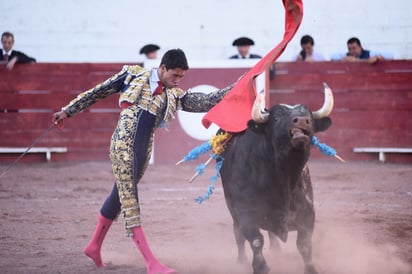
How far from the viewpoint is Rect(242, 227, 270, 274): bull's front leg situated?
3.58 m

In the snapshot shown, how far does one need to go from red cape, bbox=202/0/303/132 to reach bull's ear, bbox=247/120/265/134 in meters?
0.20

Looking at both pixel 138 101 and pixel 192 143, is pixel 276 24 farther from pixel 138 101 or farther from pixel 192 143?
pixel 138 101

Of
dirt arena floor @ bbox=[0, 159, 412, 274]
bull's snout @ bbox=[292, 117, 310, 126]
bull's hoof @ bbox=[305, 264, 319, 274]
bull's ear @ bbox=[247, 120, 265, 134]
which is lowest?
dirt arena floor @ bbox=[0, 159, 412, 274]

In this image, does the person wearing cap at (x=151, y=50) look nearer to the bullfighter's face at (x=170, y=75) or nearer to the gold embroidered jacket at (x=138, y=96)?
the gold embroidered jacket at (x=138, y=96)

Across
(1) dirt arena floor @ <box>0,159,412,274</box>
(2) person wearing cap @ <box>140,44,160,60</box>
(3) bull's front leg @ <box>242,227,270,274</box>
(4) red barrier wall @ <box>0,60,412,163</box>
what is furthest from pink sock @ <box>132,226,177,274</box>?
(2) person wearing cap @ <box>140,44,160,60</box>

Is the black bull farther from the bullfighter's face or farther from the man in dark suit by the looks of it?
the man in dark suit

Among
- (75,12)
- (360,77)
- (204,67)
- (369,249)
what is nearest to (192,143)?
(204,67)

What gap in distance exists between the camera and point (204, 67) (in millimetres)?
8578

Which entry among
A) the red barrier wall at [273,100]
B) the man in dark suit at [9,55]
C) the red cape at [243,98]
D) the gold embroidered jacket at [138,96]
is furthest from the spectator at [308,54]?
the gold embroidered jacket at [138,96]

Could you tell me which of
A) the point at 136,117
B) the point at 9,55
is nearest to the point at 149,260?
the point at 136,117

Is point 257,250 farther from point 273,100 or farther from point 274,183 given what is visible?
point 273,100

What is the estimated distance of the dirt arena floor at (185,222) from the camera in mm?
4156

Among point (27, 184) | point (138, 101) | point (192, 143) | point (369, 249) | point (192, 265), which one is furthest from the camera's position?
point (192, 143)

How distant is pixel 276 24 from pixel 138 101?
625 centimetres
